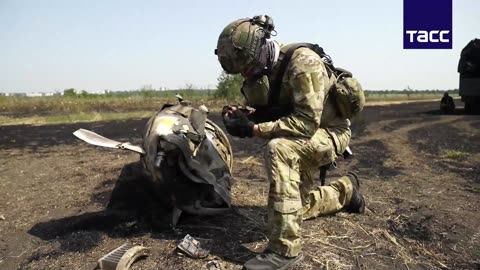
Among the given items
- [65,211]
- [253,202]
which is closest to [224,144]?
[253,202]

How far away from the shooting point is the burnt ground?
147 inches

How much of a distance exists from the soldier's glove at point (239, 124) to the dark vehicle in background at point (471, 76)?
18.1 meters

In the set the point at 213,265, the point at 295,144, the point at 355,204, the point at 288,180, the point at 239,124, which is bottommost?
the point at 213,265

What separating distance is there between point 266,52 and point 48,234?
3.04m

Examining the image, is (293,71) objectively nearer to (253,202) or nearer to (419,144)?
(253,202)

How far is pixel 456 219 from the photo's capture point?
15.1 feet

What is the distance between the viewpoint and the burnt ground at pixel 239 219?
12.3 feet

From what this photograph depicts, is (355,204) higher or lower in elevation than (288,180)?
lower

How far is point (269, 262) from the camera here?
10.7ft

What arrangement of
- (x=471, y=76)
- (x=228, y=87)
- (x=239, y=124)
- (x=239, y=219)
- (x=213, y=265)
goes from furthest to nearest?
(x=228, y=87) → (x=471, y=76) → (x=239, y=219) → (x=239, y=124) → (x=213, y=265)

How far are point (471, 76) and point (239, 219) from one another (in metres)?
17.7

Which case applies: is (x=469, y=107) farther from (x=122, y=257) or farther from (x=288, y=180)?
(x=122, y=257)

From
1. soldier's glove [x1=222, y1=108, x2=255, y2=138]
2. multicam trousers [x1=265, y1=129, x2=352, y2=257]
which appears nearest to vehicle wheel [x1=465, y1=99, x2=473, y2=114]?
multicam trousers [x1=265, y1=129, x2=352, y2=257]

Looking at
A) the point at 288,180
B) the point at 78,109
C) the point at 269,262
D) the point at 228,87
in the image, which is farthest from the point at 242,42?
the point at 228,87
